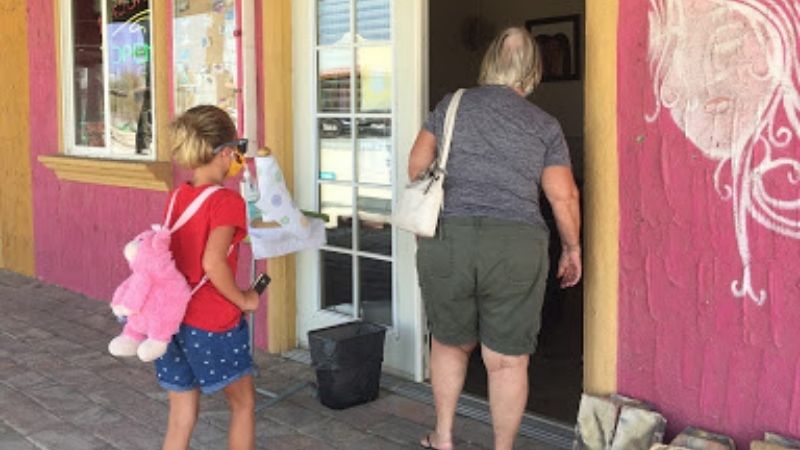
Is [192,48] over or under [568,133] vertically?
over

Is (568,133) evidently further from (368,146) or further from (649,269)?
(649,269)

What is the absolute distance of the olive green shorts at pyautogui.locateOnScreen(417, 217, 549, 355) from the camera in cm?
336

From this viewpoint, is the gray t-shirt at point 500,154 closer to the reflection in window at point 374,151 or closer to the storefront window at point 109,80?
the reflection in window at point 374,151

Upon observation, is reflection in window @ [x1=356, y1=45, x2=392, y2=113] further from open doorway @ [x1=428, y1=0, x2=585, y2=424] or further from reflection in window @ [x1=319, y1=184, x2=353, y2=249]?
open doorway @ [x1=428, y1=0, x2=585, y2=424]

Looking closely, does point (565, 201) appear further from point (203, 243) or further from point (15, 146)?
point (15, 146)

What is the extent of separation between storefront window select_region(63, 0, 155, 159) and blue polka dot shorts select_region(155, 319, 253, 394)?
3.57 metres

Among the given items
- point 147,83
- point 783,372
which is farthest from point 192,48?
point 783,372

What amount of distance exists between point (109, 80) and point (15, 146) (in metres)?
1.68

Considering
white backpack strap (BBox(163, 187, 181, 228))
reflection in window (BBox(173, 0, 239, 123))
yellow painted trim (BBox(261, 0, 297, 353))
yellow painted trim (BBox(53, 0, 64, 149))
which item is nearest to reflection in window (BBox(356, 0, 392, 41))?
yellow painted trim (BBox(261, 0, 297, 353))

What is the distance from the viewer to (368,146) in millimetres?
4875

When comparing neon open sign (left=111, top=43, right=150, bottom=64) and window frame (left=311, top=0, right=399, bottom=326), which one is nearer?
window frame (left=311, top=0, right=399, bottom=326)

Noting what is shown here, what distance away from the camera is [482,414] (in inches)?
167

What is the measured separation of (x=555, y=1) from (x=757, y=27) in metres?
4.86

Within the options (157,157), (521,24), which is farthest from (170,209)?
(521,24)
